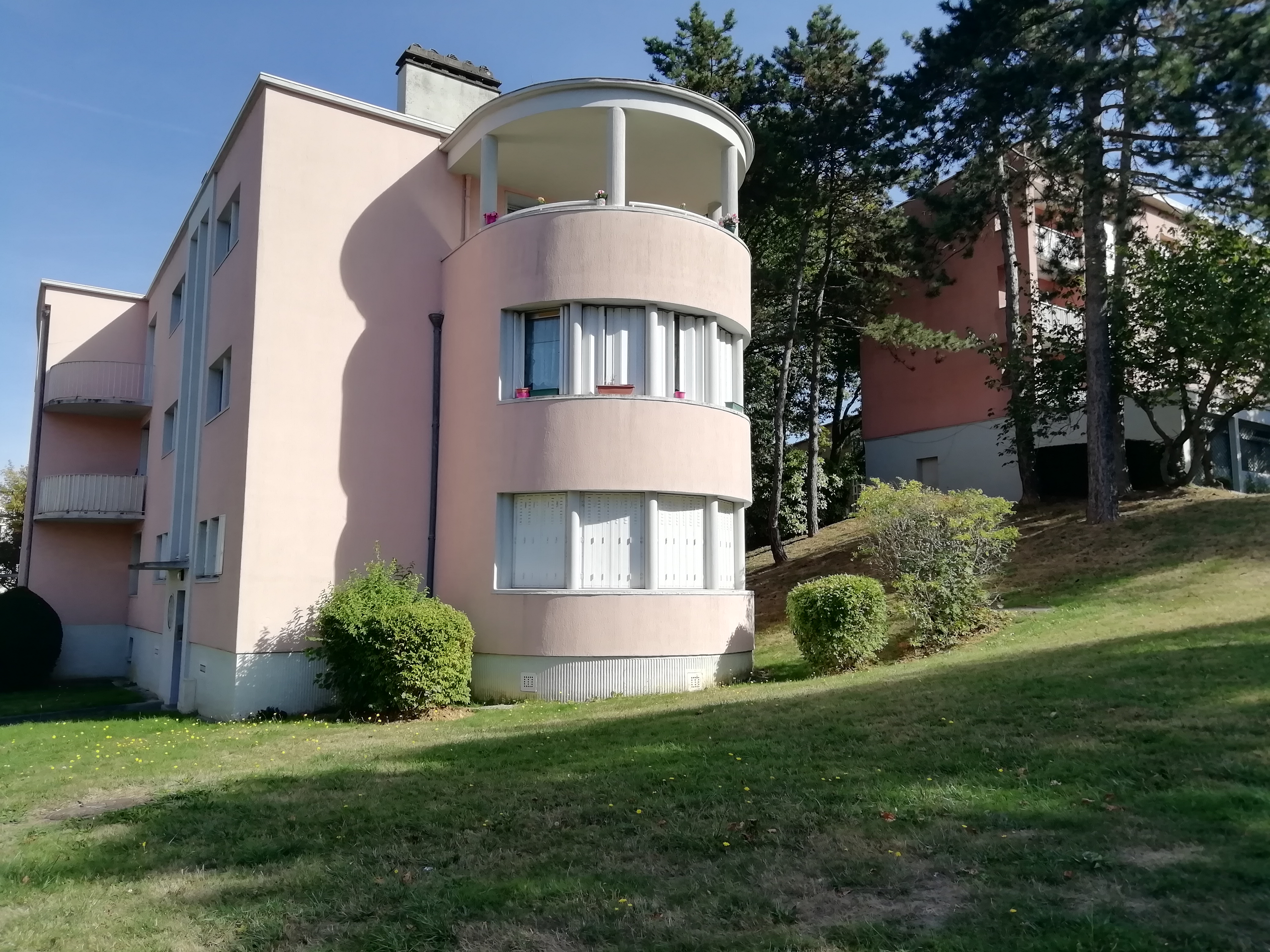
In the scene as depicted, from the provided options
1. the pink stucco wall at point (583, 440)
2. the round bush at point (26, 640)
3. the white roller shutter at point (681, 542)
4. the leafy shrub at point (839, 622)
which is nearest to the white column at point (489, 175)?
the pink stucco wall at point (583, 440)

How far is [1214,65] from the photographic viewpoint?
17359 mm

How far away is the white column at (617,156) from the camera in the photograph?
15125mm

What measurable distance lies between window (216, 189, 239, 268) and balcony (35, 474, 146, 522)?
8.51 meters

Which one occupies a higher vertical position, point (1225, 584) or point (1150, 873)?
point (1225, 584)

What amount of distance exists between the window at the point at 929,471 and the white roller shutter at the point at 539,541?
1801 cm

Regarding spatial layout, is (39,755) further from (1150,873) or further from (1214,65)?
(1214,65)

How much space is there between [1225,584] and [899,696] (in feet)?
28.2

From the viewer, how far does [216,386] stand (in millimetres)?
18766

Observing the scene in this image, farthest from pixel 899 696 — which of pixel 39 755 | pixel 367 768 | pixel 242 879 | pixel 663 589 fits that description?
pixel 39 755

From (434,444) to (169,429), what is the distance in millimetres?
10122

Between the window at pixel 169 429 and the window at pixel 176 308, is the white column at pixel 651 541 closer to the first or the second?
the window at pixel 169 429

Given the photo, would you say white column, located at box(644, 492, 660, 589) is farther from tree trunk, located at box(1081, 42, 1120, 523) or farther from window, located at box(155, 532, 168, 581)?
tree trunk, located at box(1081, 42, 1120, 523)

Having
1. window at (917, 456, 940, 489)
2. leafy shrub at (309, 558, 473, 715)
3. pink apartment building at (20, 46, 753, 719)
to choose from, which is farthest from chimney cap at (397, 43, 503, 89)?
window at (917, 456, 940, 489)

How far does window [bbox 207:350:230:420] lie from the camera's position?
18094 mm
